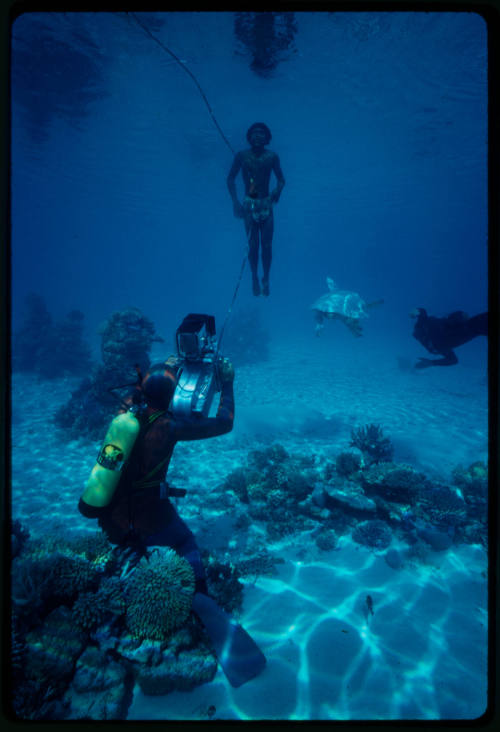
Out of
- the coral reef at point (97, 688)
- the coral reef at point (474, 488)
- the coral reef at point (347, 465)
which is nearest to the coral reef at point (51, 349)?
the coral reef at point (347, 465)

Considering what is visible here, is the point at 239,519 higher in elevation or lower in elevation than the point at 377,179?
lower

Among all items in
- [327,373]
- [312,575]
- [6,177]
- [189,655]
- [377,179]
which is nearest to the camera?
[6,177]

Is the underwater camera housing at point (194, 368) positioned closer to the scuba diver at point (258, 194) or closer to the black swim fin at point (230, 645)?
the black swim fin at point (230, 645)

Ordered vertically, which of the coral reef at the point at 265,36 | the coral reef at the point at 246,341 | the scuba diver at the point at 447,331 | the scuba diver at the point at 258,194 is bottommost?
the scuba diver at the point at 447,331

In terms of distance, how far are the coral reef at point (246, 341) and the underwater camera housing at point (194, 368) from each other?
57.0 feet

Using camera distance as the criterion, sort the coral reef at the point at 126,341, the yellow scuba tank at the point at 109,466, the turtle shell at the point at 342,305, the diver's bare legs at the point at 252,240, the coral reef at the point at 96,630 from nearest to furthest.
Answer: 1. the coral reef at the point at 96,630
2. the yellow scuba tank at the point at 109,466
3. the diver's bare legs at the point at 252,240
4. the coral reef at the point at 126,341
5. the turtle shell at the point at 342,305

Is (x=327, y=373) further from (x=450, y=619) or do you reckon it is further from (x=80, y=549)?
(x=80, y=549)

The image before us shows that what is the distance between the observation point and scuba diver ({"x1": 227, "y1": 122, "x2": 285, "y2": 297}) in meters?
7.39

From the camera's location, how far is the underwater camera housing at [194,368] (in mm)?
3715

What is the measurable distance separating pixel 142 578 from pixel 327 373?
18.2 metres

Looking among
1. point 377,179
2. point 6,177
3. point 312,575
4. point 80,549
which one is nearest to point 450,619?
point 312,575

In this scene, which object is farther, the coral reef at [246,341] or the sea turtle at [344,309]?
the coral reef at [246,341]

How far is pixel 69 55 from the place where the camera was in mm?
15977

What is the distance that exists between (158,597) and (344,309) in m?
11.9
